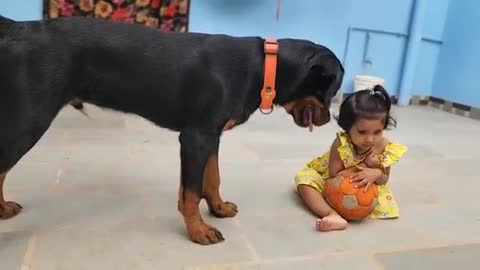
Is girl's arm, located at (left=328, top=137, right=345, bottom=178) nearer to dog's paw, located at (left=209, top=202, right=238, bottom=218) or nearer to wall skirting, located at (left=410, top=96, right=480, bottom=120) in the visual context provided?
dog's paw, located at (left=209, top=202, right=238, bottom=218)

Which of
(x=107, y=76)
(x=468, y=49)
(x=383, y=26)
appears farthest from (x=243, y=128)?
(x=468, y=49)

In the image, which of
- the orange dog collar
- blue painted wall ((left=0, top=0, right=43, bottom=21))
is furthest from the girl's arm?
blue painted wall ((left=0, top=0, right=43, bottom=21))

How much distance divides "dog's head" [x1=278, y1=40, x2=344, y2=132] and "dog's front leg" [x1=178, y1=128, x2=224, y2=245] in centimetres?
33

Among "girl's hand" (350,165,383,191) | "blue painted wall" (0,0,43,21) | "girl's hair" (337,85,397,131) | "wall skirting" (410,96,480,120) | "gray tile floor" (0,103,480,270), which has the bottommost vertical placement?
"wall skirting" (410,96,480,120)

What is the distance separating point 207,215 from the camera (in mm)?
1708

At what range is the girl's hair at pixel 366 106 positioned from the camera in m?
1.62

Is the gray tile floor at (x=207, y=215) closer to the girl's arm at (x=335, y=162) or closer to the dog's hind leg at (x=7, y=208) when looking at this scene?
the dog's hind leg at (x=7, y=208)

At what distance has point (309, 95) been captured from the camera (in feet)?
5.33

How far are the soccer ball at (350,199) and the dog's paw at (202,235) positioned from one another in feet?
1.63

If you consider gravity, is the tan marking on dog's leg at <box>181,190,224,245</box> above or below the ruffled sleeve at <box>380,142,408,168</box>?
below

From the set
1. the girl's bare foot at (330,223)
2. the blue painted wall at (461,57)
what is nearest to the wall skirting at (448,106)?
the blue painted wall at (461,57)

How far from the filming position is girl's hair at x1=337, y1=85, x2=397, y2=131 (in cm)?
Result: 162

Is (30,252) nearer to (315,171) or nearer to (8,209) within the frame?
(8,209)

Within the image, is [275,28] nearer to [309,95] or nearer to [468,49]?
[468,49]
